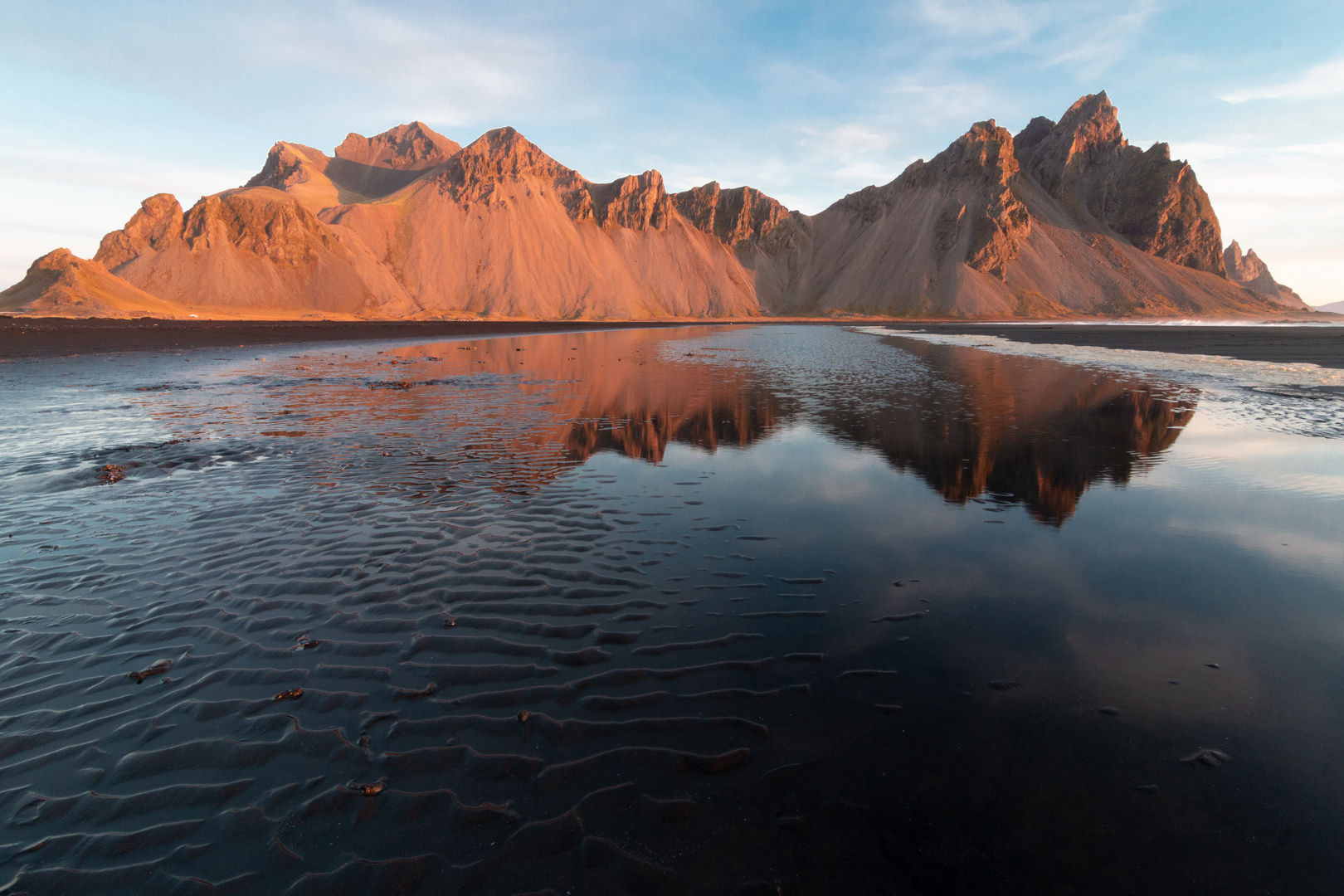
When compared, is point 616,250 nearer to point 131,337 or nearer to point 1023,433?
point 131,337

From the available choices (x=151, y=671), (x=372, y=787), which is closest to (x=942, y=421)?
(x=372, y=787)

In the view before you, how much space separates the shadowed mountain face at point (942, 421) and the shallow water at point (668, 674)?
0.34 metres

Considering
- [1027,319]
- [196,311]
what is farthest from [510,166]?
[1027,319]

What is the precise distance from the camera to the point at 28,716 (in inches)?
193

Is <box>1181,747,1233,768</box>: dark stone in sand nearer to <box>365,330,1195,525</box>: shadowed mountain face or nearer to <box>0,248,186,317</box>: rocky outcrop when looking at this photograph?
<box>365,330,1195,525</box>: shadowed mountain face

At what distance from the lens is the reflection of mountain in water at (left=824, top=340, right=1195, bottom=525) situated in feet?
39.7

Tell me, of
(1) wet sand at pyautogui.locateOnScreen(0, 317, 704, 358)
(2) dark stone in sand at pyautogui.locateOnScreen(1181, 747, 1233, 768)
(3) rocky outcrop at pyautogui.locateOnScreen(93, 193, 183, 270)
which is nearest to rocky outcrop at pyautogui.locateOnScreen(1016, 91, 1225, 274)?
(1) wet sand at pyautogui.locateOnScreen(0, 317, 704, 358)

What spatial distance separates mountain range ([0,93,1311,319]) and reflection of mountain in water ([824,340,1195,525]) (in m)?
132

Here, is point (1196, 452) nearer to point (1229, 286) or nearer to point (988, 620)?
point (988, 620)

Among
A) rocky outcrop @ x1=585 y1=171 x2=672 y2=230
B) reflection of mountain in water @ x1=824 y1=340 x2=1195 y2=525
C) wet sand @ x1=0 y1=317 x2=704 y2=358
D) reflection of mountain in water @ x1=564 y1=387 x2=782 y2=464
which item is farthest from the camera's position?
rocky outcrop @ x1=585 y1=171 x2=672 y2=230

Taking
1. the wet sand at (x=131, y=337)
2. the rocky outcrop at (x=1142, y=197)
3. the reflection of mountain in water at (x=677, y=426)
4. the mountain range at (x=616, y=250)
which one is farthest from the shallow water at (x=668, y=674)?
the rocky outcrop at (x=1142, y=197)

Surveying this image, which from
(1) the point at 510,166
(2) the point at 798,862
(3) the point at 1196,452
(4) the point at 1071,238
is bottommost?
(2) the point at 798,862

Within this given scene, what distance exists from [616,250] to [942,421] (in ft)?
589

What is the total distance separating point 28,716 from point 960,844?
302 inches
